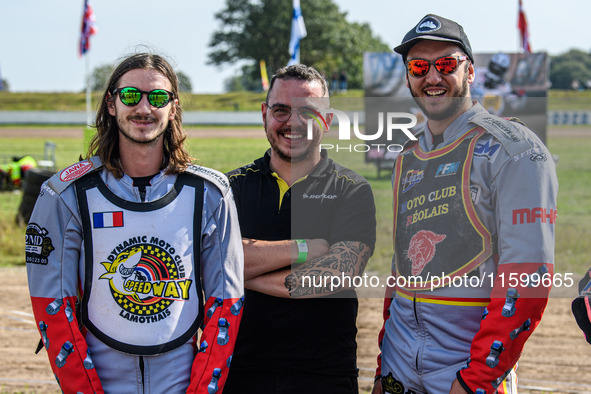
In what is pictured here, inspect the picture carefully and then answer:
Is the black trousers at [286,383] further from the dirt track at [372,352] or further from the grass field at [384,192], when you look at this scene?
the dirt track at [372,352]

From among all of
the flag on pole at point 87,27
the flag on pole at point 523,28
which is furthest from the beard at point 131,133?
the flag on pole at point 523,28

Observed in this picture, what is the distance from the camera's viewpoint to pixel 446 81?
2.59 m

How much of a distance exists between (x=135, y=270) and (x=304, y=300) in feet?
2.69

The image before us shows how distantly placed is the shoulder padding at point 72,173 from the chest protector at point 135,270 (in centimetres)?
4

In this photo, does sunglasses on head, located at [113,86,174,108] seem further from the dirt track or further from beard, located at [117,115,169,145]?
the dirt track

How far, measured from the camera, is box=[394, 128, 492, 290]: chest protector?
2506 mm

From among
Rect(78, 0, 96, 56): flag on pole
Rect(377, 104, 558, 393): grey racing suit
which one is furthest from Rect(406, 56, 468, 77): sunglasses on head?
Rect(78, 0, 96, 56): flag on pole

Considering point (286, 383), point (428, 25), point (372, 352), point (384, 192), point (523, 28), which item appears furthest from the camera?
point (523, 28)

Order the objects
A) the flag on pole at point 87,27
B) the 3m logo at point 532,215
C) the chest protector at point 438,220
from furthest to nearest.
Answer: the flag on pole at point 87,27, the chest protector at point 438,220, the 3m logo at point 532,215

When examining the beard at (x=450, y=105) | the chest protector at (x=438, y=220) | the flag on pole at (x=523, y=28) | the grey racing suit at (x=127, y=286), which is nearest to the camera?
the grey racing suit at (x=127, y=286)

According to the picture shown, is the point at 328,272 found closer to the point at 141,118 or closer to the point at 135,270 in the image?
the point at 135,270

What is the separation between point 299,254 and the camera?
2.90 metres

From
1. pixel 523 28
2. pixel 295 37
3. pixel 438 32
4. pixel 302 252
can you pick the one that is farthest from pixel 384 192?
pixel 523 28

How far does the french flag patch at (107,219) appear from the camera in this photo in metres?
2.44
